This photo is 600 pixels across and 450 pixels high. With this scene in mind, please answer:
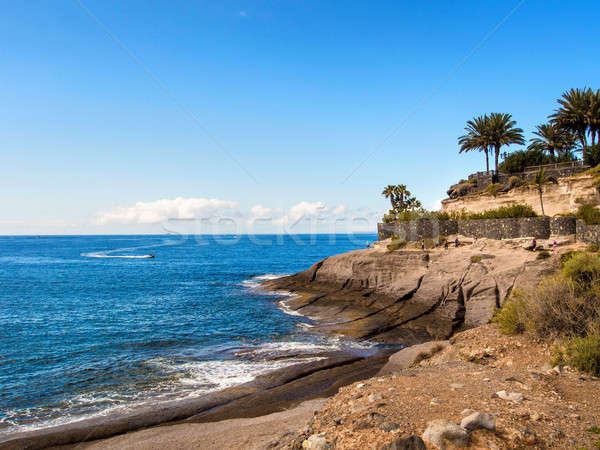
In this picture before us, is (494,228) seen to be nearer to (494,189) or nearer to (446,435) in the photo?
(494,189)

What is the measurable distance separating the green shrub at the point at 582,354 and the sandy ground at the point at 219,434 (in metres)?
8.13

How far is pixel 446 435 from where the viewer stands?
732 cm

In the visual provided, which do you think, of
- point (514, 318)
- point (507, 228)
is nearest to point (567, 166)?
point (507, 228)

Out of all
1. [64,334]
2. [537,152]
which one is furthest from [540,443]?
[537,152]

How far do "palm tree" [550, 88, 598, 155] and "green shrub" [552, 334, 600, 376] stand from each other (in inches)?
1683

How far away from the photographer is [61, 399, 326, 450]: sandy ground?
10.8 metres

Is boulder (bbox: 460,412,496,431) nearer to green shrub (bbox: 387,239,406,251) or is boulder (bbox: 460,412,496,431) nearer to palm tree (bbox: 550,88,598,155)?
green shrub (bbox: 387,239,406,251)

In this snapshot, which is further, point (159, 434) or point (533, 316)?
point (533, 316)

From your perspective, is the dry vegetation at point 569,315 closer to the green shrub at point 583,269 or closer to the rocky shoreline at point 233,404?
the green shrub at point 583,269

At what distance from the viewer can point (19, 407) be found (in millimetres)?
15484

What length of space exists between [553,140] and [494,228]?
3407 cm

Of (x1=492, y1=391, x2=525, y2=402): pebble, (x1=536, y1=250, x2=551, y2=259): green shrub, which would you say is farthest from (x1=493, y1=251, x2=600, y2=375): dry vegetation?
(x1=536, y1=250, x2=551, y2=259): green shrub

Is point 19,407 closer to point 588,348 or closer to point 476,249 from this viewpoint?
point 588,348

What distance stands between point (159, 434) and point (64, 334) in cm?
1949
